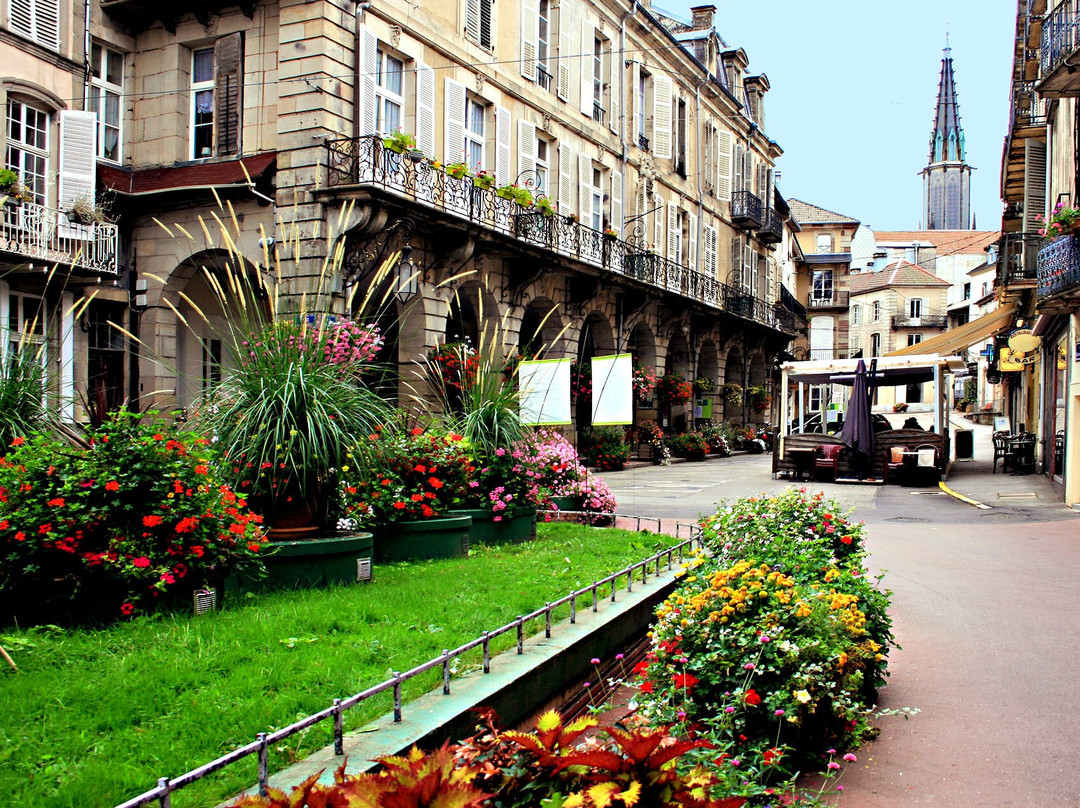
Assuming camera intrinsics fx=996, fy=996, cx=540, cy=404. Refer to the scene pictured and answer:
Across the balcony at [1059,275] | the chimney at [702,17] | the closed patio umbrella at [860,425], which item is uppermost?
the chimney at [702,17]

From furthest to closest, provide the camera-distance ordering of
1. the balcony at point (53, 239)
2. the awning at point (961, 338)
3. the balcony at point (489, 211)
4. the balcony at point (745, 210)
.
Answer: the balcony at point (745, 210), the awning at point (961, 338), the balcony at point (489, 211), the balcony at point (53, 239)

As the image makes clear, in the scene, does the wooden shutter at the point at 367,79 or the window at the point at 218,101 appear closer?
the wooden shutter at the point at 367,79

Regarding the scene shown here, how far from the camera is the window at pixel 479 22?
802 inches

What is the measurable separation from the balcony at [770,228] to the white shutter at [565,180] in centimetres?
1644

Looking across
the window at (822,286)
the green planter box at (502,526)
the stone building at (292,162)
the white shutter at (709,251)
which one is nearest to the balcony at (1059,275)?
the stone building at (292,162)

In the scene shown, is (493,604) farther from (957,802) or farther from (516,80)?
(516,80)

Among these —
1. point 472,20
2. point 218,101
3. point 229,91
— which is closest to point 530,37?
point 472,20

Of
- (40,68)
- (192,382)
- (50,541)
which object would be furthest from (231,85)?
(50,541)

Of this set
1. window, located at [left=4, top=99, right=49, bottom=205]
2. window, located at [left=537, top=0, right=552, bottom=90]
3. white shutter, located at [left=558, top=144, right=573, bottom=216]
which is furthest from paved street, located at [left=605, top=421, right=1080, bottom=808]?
window, located at [left=537, top=0, right=552, bottom=90]

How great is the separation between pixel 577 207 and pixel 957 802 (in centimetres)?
2207

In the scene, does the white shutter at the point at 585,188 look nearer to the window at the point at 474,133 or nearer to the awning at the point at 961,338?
the window at the point at 474,133

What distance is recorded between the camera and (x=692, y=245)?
33.4 m

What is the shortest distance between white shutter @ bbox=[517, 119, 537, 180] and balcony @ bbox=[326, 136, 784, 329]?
1164 millimetres

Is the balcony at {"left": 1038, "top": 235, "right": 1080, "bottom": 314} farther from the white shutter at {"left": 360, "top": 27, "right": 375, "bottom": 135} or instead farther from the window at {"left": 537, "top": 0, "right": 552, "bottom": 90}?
the window at {"left": 537, "top": 0, "right": 552, "bottom": 90}
